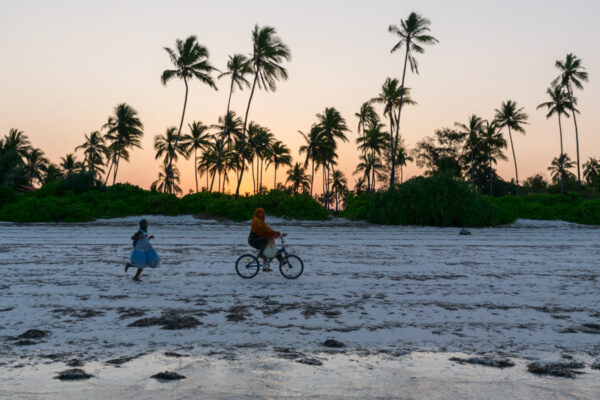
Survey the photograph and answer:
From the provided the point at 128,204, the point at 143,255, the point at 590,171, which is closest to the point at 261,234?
the point at 143,255

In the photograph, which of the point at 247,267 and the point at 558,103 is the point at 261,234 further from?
the point at 558,103

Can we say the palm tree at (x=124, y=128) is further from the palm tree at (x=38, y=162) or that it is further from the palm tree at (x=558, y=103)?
the palm tree at (x=558, y=103)

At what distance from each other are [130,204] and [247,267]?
2554 centimetres

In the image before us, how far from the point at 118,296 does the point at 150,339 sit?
2476 mm

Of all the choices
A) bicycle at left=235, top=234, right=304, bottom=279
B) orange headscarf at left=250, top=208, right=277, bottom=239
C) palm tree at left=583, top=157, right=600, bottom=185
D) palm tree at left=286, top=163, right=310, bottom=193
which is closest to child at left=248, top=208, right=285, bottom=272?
orange headscarf at left=250, top=208, right=277, bottom=239

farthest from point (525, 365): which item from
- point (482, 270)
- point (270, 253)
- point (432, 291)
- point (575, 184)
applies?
point (575, 184)

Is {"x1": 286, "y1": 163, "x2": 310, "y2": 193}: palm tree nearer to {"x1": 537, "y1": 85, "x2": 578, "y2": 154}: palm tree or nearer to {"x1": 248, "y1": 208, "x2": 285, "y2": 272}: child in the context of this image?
{"x1": 537, "y1": 85, "x2": 578, "y2": 154}: palm tree

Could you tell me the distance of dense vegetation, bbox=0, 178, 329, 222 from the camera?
92.6 ft

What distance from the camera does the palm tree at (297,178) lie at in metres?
73.1

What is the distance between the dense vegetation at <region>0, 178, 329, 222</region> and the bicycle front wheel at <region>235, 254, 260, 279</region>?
2146cm

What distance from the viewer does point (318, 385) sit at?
3598mm

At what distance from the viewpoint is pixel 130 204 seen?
104 feet

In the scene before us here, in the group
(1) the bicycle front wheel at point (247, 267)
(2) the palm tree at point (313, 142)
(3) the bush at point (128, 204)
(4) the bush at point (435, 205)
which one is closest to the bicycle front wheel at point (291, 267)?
(1) the bicycle front wheel at point (247, 267)

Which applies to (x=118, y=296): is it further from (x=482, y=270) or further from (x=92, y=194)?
(x=92, y=194)
